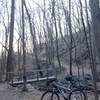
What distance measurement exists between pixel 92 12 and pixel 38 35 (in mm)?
24885

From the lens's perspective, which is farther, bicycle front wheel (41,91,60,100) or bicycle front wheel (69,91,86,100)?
bicycle front wheel (41,91,60,100)

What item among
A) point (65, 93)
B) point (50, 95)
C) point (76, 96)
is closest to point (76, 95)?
point (76, 96)

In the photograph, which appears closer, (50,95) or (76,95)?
(76,95)

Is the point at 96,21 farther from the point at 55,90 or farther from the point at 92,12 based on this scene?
the point at 55,90

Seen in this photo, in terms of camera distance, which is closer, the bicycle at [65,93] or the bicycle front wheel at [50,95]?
the bicycle at [65,93]

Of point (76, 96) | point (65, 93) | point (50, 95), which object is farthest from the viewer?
point (50, 95)

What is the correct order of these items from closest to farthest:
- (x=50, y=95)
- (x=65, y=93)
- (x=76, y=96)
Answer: (x=76, y=96)
(x=65, y=93)
(x=50, y=95)

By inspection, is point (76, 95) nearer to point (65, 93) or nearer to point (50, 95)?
point (65, 93)

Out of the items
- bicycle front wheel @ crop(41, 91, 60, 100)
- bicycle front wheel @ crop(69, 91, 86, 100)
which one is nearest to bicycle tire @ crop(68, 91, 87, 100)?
bicycle front wheel @ crop(69, 91, 86, 100)

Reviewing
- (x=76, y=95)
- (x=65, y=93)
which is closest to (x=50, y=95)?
(x=65, y=93)

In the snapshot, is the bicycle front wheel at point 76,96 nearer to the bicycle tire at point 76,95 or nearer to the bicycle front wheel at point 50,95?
the bicycle tire at point 76,95

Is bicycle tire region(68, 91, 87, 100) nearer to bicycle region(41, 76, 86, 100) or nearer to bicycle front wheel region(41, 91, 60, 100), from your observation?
bicycle region(41, 76, 86, 100)

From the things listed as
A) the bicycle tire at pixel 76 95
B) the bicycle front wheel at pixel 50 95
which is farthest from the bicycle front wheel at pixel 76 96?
the bicycle front wheel at pixel 50 95

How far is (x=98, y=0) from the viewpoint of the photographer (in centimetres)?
552
